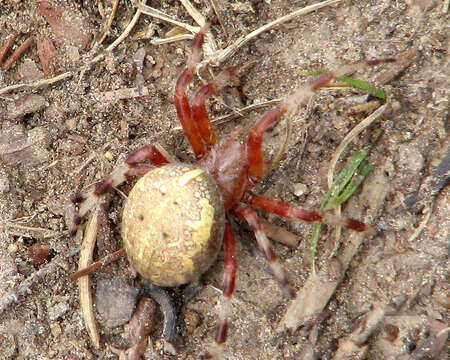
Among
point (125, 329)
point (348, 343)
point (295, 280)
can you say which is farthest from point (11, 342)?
point (348, 343)

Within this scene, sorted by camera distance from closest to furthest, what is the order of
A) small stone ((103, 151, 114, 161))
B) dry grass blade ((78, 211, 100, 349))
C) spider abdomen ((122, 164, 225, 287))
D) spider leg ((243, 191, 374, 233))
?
spider abdomen ((122, 164, 225, 287))
spider leg ((243, 191, 374, 233))
dry grass blade ((78, 211, 100, 349))
small stone ((103, 151, 114, 161))

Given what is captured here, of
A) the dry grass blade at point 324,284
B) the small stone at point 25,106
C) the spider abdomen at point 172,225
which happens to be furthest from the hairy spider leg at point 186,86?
the dry grass blade at point 324,284

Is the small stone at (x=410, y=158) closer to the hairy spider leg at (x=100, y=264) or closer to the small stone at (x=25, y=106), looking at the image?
the hairy spider leg at (x=100, y=264)

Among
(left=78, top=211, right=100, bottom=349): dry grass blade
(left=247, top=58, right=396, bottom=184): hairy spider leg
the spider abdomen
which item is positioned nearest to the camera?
the spider abdomen

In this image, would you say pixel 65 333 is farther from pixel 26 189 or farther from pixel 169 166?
pixel 169 166

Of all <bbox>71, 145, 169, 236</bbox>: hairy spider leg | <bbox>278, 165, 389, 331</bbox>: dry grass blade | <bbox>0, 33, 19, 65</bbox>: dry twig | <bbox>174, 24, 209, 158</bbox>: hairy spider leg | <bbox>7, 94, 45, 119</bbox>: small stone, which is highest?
<bbox>0, 33, 19, 65</bbox>: dry twig

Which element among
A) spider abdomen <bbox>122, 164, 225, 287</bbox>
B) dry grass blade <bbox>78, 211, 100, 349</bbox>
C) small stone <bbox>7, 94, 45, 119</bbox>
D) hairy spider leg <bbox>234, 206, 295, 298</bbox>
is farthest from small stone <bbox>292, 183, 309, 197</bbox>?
small stone <bbox>7, 94, 45, 119</bbox>

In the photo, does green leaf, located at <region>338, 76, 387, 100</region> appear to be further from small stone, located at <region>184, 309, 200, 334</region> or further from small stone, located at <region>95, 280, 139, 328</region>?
small stone, located at <region>95, 280, 139, 328</region>
